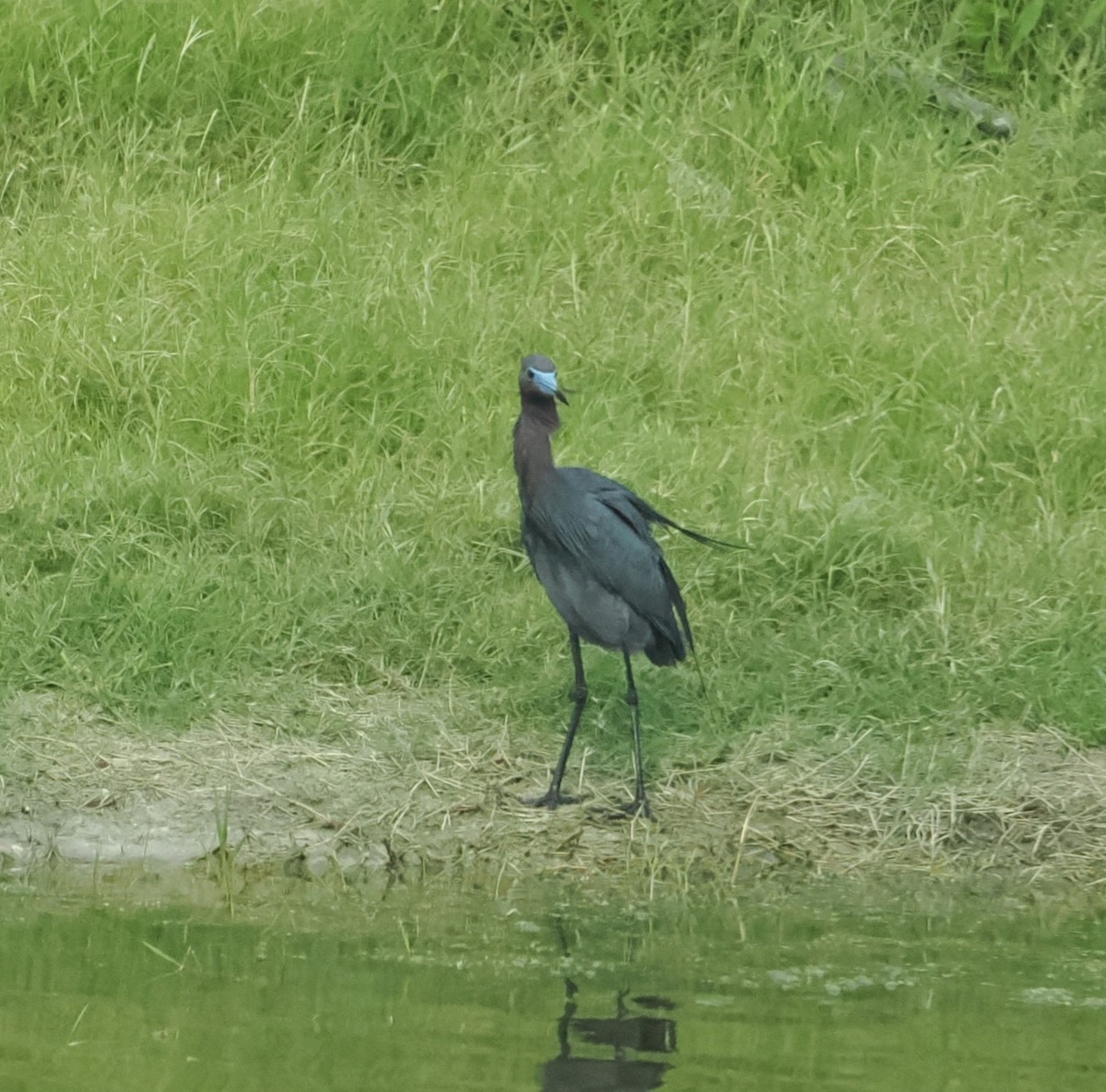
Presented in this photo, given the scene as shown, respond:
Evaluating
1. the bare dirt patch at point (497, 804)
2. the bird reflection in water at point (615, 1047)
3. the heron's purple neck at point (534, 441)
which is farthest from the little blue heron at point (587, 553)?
the bird reflection in water at point (615, 1047)

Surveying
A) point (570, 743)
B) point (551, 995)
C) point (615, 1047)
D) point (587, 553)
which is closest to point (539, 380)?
point (587, 553)

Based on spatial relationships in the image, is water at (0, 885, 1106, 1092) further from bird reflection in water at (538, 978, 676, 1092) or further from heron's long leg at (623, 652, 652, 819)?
heron's long leg at (623, 652, 652, 819)

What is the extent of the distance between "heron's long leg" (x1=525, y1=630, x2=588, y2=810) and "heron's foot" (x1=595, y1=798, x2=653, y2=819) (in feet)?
0.33

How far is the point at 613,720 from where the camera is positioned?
18.1 ft

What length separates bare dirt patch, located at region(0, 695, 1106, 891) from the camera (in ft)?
16.1

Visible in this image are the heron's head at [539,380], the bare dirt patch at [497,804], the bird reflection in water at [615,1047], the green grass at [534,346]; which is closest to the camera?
the bird reflection in water at [615,1047]

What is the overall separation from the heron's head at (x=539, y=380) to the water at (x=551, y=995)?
126 centimetres

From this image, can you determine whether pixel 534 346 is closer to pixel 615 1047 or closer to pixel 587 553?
pixel 587 553

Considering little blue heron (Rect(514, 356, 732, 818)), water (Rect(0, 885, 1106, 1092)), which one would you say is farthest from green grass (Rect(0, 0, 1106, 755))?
water (Rect(0, 885, 1106, 1092))

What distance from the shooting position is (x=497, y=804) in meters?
5.12

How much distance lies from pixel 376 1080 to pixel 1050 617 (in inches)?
121

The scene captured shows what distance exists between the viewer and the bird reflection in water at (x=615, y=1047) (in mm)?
3434

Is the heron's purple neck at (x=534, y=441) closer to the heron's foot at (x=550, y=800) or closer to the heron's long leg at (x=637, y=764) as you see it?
the heron's long leg at (x=637, y=764)

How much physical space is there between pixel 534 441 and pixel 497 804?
3.05 ft
